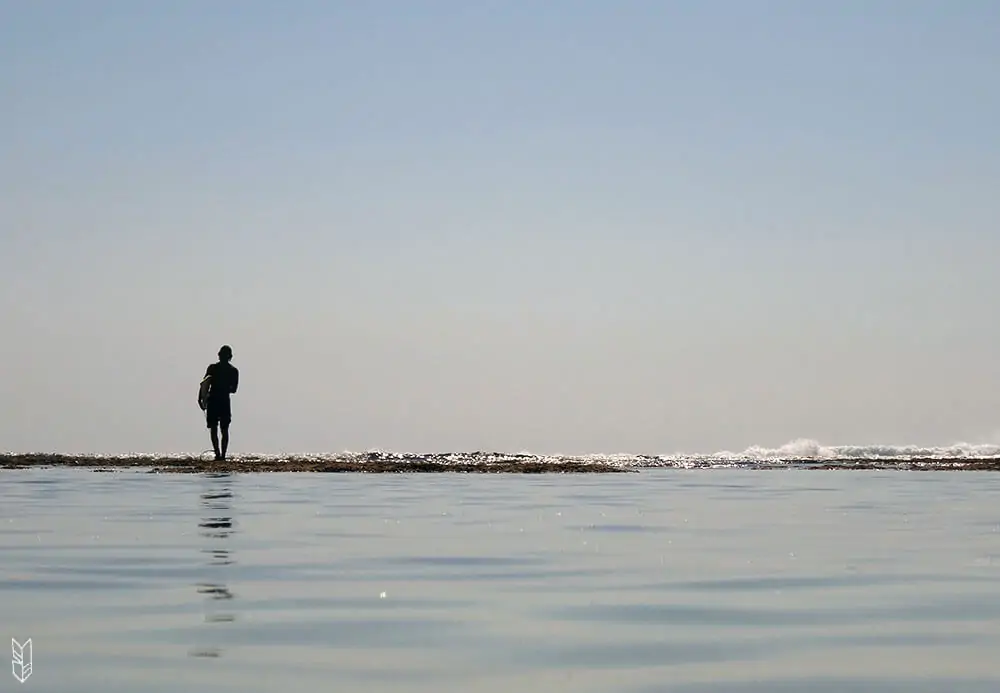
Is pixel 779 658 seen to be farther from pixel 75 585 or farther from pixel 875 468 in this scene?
pixel 875 468

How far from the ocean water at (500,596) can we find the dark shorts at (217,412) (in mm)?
13095

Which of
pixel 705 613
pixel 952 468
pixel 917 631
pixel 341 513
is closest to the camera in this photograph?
pixel 917 631

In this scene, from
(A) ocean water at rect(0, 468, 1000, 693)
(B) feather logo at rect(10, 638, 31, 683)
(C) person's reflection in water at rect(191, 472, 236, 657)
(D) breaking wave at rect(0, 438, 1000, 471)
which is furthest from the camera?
(D) breaking wave at rect(0, 438, 1000, 471)

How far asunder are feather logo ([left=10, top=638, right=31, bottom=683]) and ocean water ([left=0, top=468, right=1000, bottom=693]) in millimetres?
57

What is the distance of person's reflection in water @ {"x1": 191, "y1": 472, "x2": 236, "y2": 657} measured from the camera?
8.21m

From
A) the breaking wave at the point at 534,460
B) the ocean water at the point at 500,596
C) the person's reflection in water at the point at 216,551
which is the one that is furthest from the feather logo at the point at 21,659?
the breaking wave at the point at 534,460

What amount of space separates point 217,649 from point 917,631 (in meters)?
4.01

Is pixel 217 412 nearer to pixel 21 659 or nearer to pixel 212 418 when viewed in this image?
pixel 212 418

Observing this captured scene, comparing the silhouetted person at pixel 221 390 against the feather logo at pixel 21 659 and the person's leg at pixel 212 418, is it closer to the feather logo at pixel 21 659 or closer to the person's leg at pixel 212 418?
the person's leg at pixel 212 418

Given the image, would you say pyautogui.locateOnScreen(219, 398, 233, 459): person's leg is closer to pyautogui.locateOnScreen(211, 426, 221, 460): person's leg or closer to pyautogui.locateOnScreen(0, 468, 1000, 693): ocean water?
pyautogui.locateOnScreen(211, 426, 221, 460): person's leg

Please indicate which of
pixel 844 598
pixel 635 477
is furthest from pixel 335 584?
pixel 635 477

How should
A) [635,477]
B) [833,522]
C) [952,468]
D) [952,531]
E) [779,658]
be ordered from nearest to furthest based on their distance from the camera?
1. [779,658]
2. [952,531]
3. [833,522]
4. [635,477]
5. [952,468]

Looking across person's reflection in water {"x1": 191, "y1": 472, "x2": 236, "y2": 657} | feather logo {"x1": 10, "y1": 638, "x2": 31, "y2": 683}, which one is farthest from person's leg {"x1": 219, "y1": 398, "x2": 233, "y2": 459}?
feather logo {"x1": 10, "y1": 638, "x2": 31, "y2": 683}

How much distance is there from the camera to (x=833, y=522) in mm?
16031
